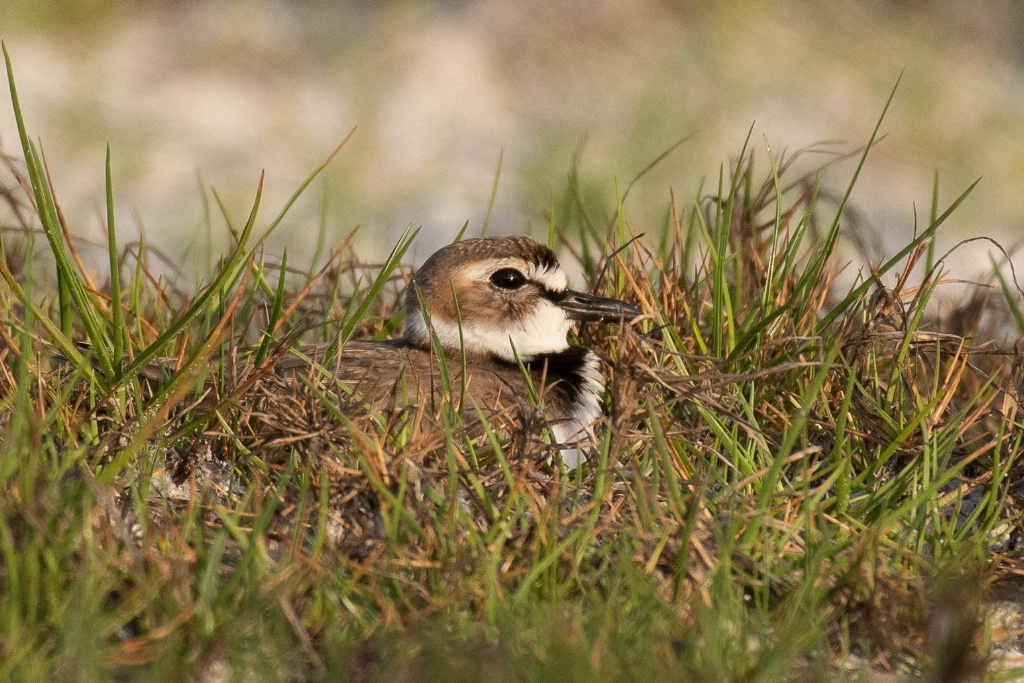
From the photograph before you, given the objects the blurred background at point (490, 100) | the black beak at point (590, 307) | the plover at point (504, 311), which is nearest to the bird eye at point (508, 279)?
the plover at point (504, 311)

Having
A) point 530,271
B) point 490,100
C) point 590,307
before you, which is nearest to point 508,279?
point 530,271

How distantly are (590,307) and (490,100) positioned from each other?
21.6 feet

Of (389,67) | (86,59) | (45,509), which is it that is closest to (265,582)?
(45,509)

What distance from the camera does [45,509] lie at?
104 inches

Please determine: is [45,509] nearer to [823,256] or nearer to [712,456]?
[712,456]

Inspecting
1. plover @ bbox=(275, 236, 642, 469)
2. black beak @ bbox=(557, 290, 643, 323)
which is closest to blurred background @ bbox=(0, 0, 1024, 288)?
plover @ bbox=(275, 236, 642, 469)

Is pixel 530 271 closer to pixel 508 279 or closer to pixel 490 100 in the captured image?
pixel 508 279

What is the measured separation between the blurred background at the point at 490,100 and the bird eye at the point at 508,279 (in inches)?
149

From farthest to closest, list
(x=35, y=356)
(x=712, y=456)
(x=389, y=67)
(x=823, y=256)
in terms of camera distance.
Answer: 1. (x=389, y=67)
2. (x=823, y=256)
3. (x=35, y=356)
4. (x=712, y=456)

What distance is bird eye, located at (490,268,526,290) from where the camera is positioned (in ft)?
14.9

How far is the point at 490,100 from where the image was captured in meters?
10.7

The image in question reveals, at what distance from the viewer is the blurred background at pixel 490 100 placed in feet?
29.8

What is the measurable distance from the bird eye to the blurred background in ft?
12.4

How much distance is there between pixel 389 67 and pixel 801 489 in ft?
26.5
